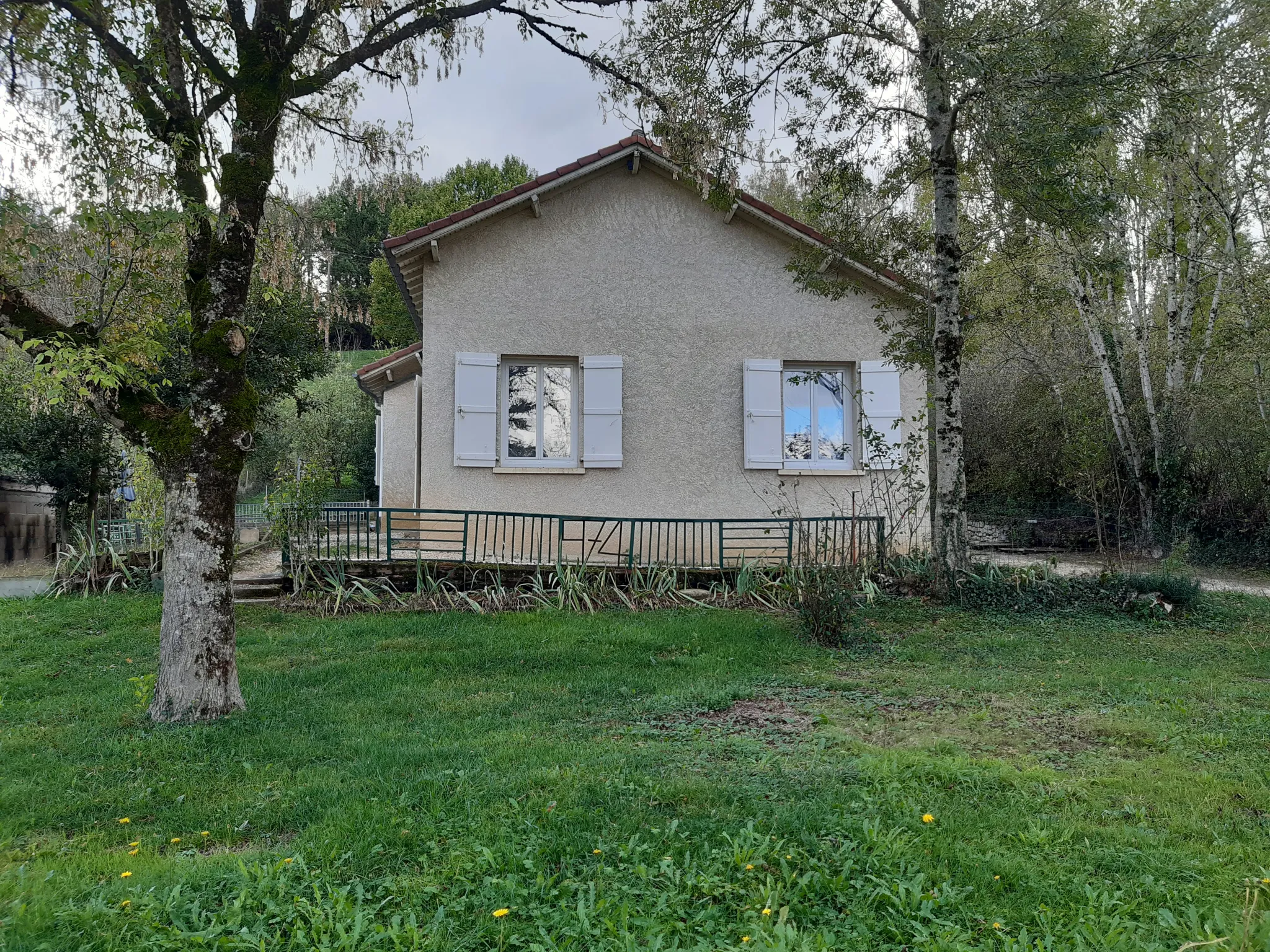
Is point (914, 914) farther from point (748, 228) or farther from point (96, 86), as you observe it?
point (748, 228)

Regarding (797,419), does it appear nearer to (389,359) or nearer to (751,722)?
(389,359)

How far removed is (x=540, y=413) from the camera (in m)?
11.2

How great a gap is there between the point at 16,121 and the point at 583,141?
1158 centimetres

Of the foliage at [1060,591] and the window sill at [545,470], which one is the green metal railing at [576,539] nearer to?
the window sill at [545,470]

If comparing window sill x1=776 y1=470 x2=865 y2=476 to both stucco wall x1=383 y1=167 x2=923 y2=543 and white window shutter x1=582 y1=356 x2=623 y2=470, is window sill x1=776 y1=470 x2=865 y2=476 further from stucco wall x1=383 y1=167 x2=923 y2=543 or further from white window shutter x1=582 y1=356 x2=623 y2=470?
white window shutter x1=582 y1=356 x2=623 y2=470

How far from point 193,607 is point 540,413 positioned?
21.3 ft

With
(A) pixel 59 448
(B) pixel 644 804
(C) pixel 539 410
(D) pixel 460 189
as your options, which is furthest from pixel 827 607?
(D) pixel 460 189

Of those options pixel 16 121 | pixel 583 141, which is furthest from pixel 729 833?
pixel 583 141

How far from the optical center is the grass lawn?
2686 millimetres

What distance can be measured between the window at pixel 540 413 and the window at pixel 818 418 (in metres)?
3.05

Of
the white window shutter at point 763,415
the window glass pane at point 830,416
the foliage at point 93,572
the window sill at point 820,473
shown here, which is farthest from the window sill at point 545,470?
the foliage at point 93,572

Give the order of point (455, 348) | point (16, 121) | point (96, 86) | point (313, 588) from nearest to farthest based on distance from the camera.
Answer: point (16, 121) → point (96, 86) → point (313, 588) → point (455, 348)

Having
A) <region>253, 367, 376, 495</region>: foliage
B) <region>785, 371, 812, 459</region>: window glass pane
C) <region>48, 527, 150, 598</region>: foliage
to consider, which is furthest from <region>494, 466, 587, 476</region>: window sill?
<region>253, 367, 376, 495</region>: foliage

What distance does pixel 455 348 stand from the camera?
35.4ft
